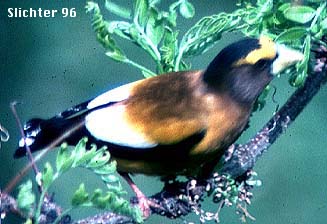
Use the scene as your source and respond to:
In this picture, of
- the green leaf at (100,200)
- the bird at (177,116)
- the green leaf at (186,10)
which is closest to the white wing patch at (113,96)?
the bird at (177,116)

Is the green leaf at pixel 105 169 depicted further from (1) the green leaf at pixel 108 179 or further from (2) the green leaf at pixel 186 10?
(2) the green leaf at pixel 186 10

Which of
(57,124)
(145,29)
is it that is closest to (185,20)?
(145,29)

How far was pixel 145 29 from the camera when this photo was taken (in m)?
1.12

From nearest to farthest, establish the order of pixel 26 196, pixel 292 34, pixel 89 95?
pixel 26 196 < pixel 292 34 < pixel 89 95

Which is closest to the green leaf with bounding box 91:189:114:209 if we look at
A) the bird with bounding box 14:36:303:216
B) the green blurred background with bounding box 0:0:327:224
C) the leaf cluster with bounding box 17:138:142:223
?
the leaf cluster with bounding box 17:138:142:223

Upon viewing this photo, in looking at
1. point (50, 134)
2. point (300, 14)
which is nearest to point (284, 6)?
point (300, 14)

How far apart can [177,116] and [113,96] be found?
9 cm

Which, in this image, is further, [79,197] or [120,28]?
[120,28]

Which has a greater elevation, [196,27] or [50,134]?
[196,27]

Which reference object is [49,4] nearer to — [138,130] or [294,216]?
[138,130]

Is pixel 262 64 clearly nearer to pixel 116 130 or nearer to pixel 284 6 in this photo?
pixel 284 6

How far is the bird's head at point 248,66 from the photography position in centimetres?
107

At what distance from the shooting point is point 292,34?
1.05 meters

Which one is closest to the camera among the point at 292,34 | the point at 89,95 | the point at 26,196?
the point at 26,196
